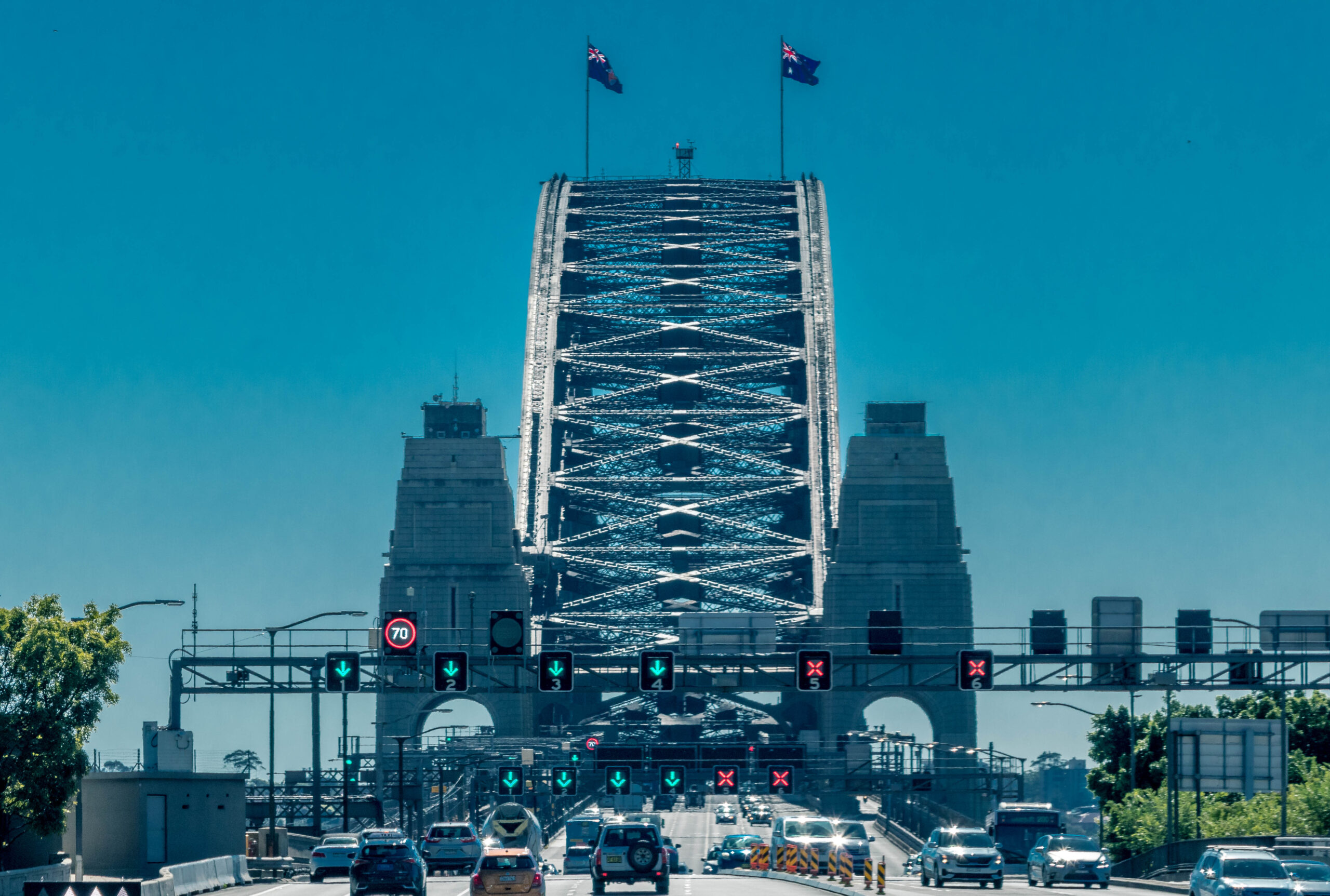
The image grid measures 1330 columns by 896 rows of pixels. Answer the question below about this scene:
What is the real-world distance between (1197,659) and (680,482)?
10599 cm

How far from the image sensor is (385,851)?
171ft

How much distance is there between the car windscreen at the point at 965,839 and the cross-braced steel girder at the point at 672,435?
319 feet

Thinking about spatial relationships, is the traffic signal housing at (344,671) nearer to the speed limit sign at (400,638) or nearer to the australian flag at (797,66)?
the speed limit sign at (400,638)

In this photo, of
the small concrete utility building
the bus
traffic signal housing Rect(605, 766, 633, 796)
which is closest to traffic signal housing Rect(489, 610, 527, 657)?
the small concrete utility building

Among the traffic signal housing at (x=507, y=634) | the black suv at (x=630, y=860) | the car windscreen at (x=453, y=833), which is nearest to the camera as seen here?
the black suv at (x=630, y=860)

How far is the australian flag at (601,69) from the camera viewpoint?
583ft

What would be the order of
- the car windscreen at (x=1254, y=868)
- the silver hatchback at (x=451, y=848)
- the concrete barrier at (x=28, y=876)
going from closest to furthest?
the car windscreen at (x=1254, y=868), the concrete barrier at (x=28, y=876), the silver hatchback at (x=451, y=848)

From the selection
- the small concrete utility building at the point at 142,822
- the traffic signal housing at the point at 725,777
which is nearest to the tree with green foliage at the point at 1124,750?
the traffic signal housing at the point at 725,777

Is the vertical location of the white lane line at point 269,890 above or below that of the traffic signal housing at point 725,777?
above

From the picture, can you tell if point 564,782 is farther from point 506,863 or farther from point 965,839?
point 506,863

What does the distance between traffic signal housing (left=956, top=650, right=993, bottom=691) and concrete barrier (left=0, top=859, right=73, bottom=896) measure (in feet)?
98.4

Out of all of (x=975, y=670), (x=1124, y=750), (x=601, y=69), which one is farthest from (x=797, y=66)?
(x=975, y=670)

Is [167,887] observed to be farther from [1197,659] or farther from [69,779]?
[1197,659]

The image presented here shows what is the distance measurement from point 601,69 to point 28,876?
5115 inches
